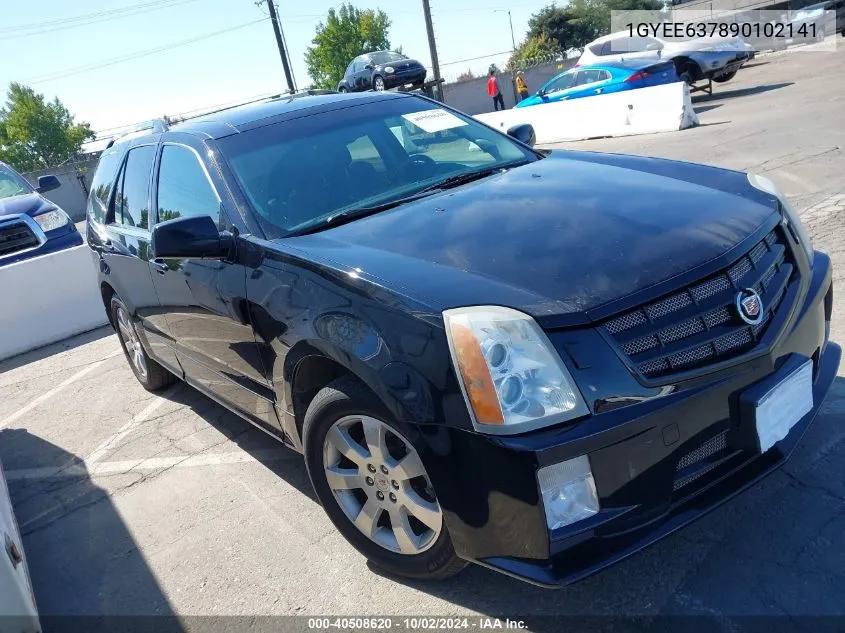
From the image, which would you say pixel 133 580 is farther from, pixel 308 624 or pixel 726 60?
pixel 726 60

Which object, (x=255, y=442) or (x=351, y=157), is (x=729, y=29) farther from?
(x=255, y=442)

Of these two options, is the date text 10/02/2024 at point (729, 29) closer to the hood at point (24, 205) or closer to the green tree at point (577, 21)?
the hood at point (24, 205)

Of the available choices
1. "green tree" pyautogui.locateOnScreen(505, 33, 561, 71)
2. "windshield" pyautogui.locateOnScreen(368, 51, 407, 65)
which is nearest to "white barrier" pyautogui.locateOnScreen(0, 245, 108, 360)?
"windshield" pyautogui.locateOnScreen(368, 51, 407, 65)

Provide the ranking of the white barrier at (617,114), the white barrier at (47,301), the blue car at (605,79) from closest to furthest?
1. the white barrier at (47,301)
2. the white barrier at (617,114)
3. the blue car at (605,79)

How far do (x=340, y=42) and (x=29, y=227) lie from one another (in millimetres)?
61754

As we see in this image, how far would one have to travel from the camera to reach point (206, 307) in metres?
3.35

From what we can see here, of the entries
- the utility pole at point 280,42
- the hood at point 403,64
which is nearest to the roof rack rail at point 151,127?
the hood at point 403,64

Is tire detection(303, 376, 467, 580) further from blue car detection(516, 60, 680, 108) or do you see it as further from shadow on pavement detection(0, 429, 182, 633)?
blue car detection(516, 60, 680, 108)

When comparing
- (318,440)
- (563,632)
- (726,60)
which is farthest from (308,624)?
(726,60)

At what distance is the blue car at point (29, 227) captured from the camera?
27.3 ft

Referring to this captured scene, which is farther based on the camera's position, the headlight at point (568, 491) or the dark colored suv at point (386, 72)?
the dark colored suv at point (386, 72)

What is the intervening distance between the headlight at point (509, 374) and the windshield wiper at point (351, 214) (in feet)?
3.63

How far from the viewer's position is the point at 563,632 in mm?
2281

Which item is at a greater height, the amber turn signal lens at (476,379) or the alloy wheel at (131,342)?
→ the amber turn signal lens at (476,379)
